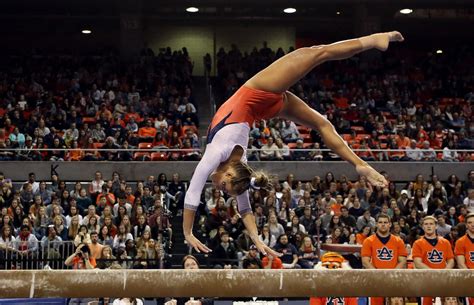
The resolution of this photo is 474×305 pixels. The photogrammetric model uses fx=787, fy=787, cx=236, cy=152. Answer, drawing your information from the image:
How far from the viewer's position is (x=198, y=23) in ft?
89.5

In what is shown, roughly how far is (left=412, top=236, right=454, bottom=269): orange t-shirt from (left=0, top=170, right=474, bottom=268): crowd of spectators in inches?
91.9

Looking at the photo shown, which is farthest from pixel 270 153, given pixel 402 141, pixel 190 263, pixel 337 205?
pixel 190 263

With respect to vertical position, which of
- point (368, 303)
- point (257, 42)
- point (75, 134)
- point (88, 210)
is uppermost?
point (257, 42)

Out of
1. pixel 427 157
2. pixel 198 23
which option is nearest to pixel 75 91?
pixel 198 23

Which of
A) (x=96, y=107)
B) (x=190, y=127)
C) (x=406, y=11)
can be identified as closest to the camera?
(x=190, y=127)

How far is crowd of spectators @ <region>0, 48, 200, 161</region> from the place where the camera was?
17.9 metres

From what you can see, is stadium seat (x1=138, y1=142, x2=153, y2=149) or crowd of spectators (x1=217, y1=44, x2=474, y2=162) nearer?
stadium seat (x1=138, y1=142, x2=153, y2=149)

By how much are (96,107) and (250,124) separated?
1449cm

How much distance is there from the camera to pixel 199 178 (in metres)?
5.41

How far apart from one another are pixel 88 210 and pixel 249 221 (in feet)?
27.6

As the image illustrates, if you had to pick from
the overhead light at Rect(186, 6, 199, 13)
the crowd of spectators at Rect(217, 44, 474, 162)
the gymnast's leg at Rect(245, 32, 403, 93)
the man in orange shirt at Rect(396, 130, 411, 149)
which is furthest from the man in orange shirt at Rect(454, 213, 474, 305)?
the overhead light at Rect(186, 6, 199, 13)

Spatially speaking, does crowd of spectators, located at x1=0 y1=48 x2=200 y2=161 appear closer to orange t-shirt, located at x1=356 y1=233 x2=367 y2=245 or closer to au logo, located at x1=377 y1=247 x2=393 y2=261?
orange t-shirt, located at x1=356 y1=233 x2=367 y2=245

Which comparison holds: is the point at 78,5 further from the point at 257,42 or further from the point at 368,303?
the point at 368,303

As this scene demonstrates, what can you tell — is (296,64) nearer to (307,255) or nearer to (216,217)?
(307,255)
